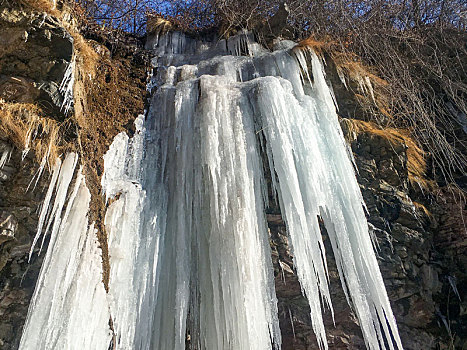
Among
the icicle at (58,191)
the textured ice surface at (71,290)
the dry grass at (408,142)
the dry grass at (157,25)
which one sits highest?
the dry grass at (157,25)

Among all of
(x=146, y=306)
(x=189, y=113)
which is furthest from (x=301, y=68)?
(x=146, y=306)

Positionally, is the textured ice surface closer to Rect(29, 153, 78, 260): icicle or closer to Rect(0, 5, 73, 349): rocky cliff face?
Rect(29, 153, 78, 260): icicle

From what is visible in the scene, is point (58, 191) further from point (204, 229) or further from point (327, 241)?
point (327, 241)

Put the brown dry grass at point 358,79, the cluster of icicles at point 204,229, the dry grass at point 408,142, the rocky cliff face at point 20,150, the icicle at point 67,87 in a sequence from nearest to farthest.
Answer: the cluster of icicles at point 204,229 → the rocky cliff face at point 20,150 → the icicle at point 67,87 → the dry grass at point 408,142 → the brown dry grass at point 358,79

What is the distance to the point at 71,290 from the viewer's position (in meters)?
2.71

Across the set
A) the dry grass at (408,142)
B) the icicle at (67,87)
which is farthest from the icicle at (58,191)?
the dry grass at (408,142)

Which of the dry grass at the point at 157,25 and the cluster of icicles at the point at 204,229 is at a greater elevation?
the dry grass at the point at 157,25

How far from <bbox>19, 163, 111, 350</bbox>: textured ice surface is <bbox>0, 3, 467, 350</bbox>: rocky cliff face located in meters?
0.33

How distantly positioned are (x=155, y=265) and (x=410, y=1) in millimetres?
5553

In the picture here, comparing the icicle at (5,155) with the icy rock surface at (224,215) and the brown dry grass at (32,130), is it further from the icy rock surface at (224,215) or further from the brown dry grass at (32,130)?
the icy rock surface at (224,215)

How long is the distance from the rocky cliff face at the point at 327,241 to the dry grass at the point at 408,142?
0.06m

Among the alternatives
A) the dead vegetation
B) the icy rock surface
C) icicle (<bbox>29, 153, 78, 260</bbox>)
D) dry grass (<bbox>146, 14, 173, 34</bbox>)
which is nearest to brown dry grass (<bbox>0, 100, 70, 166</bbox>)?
the dead vegetation

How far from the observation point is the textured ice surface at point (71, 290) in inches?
99.0

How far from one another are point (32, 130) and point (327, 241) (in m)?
3.11
